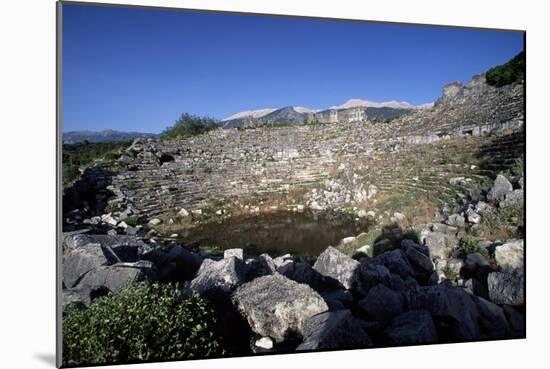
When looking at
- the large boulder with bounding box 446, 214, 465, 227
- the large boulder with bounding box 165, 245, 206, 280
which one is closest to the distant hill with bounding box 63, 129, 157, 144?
the large boulder with bounding box 165, 245, 206, 280

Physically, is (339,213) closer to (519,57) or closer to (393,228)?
(393,228)

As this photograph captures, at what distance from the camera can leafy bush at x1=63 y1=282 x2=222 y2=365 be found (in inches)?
168

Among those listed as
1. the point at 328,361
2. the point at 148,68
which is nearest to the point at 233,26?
the point at 148,68

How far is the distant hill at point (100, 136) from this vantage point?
4.43m

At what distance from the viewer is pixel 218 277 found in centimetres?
476

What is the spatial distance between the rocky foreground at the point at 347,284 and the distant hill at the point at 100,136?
834 millimetres

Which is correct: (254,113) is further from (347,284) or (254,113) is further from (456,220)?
(456,220)

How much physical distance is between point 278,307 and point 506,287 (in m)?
2.53

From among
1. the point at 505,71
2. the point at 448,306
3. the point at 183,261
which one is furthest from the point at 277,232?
the point at 505,71

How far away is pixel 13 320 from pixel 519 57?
222 inches

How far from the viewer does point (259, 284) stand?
479 centimetres

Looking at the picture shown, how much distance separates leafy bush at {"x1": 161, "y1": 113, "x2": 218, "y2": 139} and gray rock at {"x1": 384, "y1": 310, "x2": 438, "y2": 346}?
104 inches

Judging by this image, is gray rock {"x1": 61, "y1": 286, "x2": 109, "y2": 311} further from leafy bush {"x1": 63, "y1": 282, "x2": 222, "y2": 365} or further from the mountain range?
the mountain range

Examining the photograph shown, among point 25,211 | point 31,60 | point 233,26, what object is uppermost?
point 233,26
